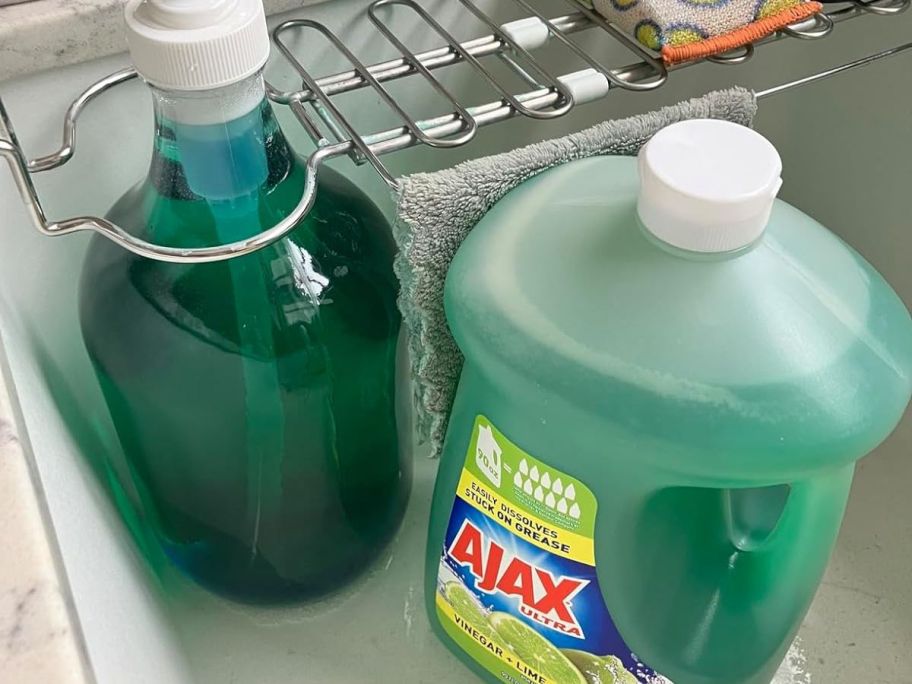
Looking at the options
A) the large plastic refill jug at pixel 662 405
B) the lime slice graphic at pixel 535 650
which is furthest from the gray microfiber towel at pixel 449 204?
the lime slice graphic at pixel 535 650

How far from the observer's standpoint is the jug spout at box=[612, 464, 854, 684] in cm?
47

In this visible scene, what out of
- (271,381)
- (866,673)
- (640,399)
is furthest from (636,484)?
(866,673)

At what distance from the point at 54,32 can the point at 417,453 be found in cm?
41

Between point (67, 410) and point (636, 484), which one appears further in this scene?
point (67, 410)

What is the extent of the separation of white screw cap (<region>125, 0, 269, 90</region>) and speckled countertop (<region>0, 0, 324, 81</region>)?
0.11m

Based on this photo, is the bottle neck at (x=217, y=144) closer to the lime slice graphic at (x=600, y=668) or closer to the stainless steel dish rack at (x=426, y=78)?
the stainless steel dish rack at (x=426, y=78)

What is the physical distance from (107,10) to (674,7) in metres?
0.31

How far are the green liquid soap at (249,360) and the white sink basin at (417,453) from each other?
0.13ft

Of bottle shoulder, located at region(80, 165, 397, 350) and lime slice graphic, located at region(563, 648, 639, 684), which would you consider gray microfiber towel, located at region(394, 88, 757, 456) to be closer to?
bottle shoulder, located at region(80, 165, 397, 350)

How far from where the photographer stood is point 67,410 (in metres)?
0.54

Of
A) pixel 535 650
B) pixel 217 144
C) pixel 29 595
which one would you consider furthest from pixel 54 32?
pixel 535 650

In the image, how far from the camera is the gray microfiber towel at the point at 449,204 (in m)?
0.46

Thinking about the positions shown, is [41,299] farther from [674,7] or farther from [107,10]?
[674,7]

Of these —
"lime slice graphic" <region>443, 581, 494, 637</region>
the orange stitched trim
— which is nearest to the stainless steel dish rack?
the orange stitched trim
